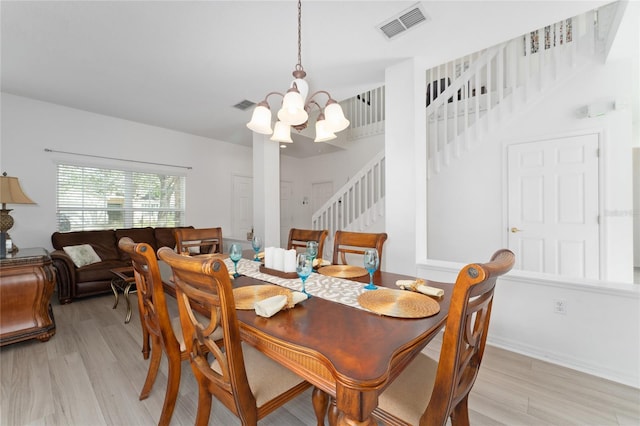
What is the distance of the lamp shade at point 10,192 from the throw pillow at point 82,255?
109 cm

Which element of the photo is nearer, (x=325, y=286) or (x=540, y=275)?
(x=325, y=286)

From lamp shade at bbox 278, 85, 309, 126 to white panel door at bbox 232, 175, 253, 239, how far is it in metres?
4.44

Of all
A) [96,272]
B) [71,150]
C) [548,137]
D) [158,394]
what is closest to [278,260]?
[158,394]

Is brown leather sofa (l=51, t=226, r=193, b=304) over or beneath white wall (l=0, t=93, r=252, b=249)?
beneath

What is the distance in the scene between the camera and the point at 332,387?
0.78m

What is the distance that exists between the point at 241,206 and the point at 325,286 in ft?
15.9

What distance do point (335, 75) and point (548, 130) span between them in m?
2.64

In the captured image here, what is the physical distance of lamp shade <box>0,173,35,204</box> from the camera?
2467 mm

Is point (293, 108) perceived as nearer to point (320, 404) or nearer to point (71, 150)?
point (320, 404)

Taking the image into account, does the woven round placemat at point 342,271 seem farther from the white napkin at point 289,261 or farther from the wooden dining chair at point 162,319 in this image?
the wooden dining chair at point 162,319

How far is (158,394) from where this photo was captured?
5.41ft

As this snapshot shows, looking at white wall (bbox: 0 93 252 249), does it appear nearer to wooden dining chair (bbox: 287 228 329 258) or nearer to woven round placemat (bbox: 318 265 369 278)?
wooden dining chair (bbox: 287 228 329 258)

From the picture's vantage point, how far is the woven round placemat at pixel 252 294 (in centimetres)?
115

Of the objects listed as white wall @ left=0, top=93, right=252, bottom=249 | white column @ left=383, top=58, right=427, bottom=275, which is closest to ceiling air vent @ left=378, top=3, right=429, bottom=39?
white column @ left=383, top=58, right=427, bottom=275
